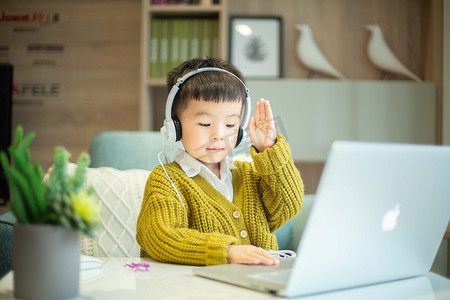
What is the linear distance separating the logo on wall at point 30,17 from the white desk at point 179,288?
2.43m

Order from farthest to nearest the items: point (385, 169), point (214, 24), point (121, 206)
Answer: point (214, 24)
point (121, 206)
point (385, 169)

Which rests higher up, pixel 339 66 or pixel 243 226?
pixel 339 66

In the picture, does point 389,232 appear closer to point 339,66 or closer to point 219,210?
point 219,210

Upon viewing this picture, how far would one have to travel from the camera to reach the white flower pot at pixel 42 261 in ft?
2.14

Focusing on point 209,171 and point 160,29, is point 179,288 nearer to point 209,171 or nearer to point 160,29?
point 209,171

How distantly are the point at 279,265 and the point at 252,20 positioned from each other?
7.19 feet

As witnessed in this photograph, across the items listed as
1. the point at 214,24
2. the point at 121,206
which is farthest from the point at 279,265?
the point at 214,24

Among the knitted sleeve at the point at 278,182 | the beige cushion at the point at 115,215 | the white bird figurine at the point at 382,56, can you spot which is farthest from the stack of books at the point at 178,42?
the knitted sleeve at the point at 278,182

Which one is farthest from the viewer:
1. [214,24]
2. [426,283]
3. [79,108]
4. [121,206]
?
[79,108]

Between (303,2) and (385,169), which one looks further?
(303,2)

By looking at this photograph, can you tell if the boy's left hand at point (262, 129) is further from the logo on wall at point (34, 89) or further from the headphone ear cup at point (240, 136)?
the logo on wall at point (34, 89)

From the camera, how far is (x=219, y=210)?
113cm

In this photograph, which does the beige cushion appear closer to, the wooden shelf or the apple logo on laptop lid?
the apple logo on laptop lid

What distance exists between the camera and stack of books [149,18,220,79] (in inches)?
110
